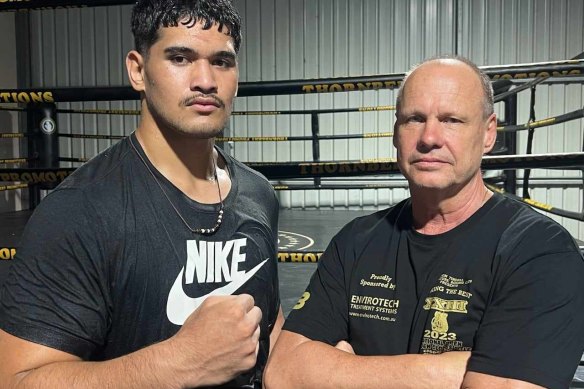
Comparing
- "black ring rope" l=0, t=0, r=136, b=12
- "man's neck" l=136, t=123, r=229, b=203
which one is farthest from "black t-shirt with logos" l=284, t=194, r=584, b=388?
"black ring rope" l=0, t=0, r=136, b=12

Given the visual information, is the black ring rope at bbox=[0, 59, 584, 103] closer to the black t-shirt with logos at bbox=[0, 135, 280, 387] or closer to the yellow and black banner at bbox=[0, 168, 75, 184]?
the yellow and black banner at bbox=[0, 168, 75, 184]

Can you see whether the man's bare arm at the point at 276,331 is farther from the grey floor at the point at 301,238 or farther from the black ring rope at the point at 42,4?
the black ring rope at the point at 42,4

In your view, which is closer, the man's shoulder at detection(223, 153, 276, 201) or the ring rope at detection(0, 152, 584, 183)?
the man's shoulder at detection(223, 153, 276, 201)

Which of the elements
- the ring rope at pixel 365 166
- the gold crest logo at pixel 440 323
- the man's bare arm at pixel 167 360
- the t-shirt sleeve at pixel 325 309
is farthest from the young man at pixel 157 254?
the ring rope at pixel 365 166

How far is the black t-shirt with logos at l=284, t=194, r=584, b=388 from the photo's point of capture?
3.06 ft

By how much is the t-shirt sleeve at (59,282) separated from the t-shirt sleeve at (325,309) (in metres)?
0.42

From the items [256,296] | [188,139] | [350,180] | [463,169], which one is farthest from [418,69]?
[350,180]

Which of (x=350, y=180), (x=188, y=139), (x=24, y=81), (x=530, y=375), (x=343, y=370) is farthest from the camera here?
(x=24, y=81)

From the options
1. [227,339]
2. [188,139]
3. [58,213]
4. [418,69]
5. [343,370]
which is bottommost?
[343,370]

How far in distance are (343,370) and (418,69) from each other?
663 mm

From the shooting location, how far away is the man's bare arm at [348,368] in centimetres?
98

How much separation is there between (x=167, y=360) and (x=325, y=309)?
1.31 ft

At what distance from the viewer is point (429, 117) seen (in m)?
1.12

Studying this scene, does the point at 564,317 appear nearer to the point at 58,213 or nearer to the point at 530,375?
the point at 530,375
